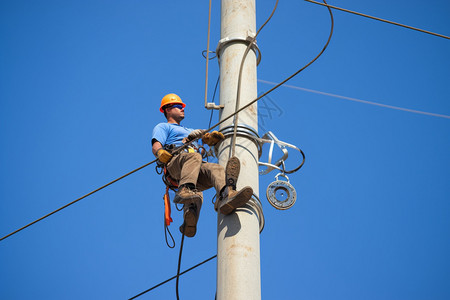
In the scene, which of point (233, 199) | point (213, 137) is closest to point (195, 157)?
point (213, 137)

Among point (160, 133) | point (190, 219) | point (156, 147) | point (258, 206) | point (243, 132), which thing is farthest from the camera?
point (160, 133)

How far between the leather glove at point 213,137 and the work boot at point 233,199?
46 cm

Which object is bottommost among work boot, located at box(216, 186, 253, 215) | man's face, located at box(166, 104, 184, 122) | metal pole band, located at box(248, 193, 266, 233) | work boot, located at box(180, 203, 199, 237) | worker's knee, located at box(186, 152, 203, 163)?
work boot, located at box(216, 186, 253, 215)

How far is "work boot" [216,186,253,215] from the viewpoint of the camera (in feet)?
12.6

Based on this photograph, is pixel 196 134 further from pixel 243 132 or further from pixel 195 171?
pixel 243 132

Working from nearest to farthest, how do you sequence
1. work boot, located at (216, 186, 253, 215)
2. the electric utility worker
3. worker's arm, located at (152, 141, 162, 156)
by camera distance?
work boot, located at (216, 186, 253, 215)
the electric utility worker
worker's arm, located at (152, 141, 162, 156)

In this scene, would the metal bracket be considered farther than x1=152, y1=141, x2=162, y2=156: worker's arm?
No

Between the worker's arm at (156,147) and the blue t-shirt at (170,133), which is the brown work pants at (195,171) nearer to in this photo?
the worker's arm at (156,147)

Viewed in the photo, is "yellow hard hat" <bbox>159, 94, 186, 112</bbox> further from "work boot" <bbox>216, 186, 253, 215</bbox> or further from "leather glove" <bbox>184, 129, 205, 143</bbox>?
"work boot" <bbox>216, 186, 253, 215</bbox>

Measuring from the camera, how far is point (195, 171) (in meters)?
4.67

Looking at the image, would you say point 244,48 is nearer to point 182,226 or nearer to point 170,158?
point 170,158

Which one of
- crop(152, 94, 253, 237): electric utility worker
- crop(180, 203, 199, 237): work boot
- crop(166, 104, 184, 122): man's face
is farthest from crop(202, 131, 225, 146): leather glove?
crop(166, 104, 184, 122): man's face

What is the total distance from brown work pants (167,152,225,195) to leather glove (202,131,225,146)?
0.75 ft

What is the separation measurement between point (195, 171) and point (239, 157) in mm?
570
